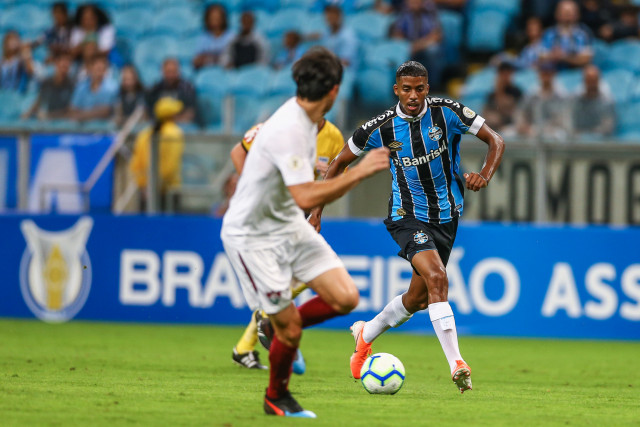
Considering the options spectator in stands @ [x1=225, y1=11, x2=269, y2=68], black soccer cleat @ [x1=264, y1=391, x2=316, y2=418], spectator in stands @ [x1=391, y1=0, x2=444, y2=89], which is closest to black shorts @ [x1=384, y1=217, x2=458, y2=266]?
black soccer cleat @ [x1=264, y1=391, x2=316, y2=418]

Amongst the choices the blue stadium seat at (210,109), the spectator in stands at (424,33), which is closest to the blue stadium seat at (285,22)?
the spectator in stands at (424,33)

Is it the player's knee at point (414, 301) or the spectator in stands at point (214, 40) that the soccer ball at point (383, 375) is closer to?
the player's knee at point (414, 301)

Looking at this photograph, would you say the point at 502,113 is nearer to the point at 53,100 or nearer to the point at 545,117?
the point at 545,117

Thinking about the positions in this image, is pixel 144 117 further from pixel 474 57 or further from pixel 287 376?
pixel 287 376

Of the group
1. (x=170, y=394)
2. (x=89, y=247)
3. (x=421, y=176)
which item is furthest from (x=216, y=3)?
(x=170, y=394)

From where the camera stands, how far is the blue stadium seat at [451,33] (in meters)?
16.1

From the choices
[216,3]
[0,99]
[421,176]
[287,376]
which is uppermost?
[216,3]

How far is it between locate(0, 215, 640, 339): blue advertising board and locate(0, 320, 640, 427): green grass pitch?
415 mm

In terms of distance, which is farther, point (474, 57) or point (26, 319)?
point (474, 57)

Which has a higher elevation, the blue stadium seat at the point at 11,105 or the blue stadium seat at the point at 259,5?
the blue stadium seat at the point at 259,5

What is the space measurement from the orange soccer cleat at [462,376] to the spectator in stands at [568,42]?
28.4 ft

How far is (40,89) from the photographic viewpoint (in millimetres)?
14648

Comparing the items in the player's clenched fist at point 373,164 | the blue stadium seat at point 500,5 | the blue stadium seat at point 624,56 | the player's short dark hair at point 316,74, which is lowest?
the player's clenched fist at point 373,164

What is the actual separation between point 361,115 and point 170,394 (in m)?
6.09
